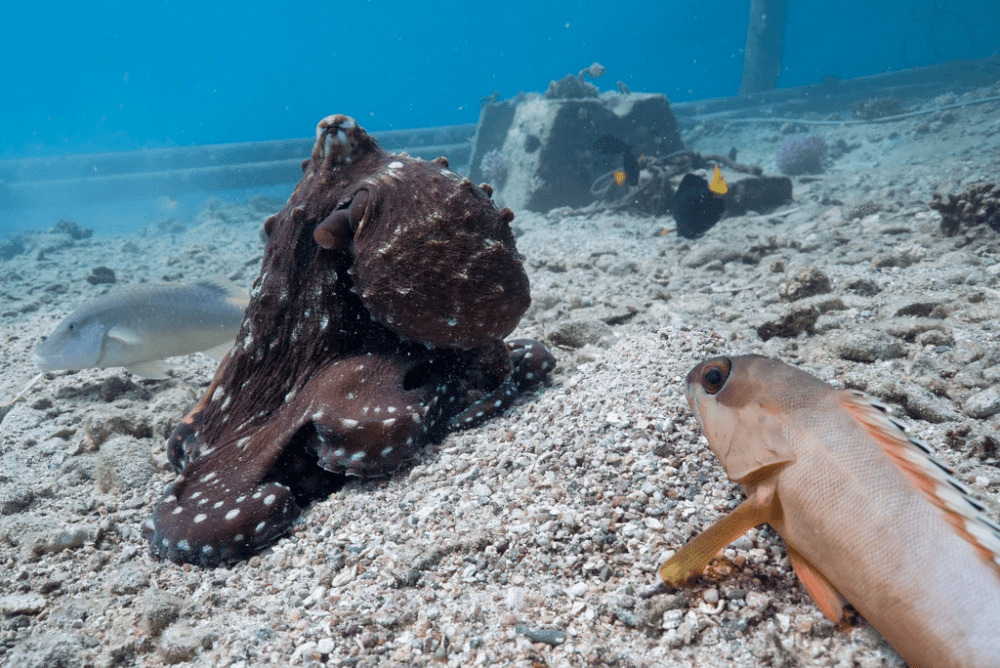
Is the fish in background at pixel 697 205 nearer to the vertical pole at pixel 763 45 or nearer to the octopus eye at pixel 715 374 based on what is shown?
the octopus eye at pixel 715 374

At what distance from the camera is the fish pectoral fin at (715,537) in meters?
1.59

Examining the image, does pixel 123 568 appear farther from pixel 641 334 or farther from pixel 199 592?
pixel 641 334

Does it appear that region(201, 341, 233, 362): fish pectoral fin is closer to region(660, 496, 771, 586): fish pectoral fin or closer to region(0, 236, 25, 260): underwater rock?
region(660, 496, 771, 586): fish pectoral fin

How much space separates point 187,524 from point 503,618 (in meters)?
1.56

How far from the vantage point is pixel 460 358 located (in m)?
2.98

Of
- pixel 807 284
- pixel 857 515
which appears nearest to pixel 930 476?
pixel 857 515

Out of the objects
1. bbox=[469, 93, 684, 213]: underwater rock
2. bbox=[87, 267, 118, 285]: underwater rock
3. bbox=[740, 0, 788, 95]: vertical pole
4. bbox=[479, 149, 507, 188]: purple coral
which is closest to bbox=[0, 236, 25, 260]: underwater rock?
bbox=[87, 267, 118, 285]: underwater rock

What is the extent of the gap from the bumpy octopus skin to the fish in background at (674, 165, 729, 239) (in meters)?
6.31

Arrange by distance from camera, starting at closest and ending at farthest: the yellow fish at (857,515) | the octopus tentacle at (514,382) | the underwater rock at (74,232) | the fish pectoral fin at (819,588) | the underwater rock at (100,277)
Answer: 1. the yellow fish at (857,515)
2. the fish pectoral fin at (819,588)
3. the octopus tentacle at (514,382)
4. the underwater rock at (100,277)
5. the underwater rock at (74,232)

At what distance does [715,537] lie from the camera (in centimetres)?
160

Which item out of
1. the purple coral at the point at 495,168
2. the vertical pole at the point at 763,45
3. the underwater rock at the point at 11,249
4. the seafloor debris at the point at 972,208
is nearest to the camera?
the seafloor debris at the point at 972,208

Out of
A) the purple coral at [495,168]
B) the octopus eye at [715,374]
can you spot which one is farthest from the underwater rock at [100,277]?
the octopus eye at [715,374]

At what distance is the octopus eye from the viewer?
74.1 inches

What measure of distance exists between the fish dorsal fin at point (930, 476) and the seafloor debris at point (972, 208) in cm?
604
